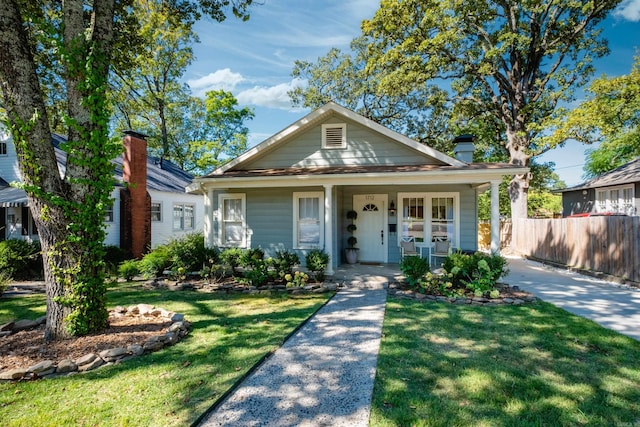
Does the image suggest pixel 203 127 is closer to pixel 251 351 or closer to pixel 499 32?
pixel 499 32

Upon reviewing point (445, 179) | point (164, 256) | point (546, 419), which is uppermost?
point (445, 179)

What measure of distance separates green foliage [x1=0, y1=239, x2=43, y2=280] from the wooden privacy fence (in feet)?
52.4

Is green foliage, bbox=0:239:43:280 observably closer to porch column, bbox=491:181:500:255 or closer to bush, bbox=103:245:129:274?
bush, bbox=103:245:129:274

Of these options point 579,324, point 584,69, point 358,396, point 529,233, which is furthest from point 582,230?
point 584,69

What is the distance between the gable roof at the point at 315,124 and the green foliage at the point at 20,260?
251 inches

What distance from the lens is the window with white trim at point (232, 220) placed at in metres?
10.9

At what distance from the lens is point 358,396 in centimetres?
325

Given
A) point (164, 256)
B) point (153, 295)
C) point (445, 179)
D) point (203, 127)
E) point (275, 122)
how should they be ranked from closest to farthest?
point (153, 295) < point (445, 179) < point (164, 256) < point (275, 122) < point (203, 127)

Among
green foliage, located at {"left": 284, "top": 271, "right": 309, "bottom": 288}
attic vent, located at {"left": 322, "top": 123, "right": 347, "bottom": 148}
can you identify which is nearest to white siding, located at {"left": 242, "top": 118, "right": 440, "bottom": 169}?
attic vent, located at {"left": 322, "top": 123, "right": 347, "bottom": 148}

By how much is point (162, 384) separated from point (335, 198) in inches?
289

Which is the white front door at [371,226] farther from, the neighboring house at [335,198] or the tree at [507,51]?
the tree at [507,51]

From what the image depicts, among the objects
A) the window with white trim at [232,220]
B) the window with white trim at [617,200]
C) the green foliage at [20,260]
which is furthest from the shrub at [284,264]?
the window with white trim at [617,200]

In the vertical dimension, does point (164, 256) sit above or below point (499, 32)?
below

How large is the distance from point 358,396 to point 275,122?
2507 cm
